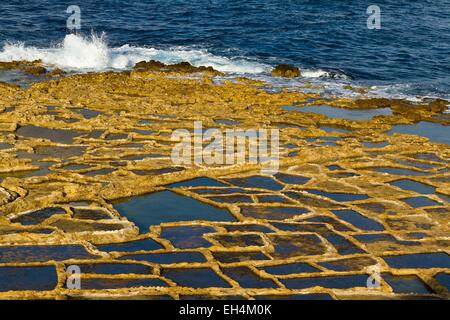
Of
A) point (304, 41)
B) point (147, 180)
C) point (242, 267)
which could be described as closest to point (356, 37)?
point (304, 41)

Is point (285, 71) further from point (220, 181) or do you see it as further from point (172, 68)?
point (220, 181)

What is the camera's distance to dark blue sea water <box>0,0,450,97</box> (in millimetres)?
28688

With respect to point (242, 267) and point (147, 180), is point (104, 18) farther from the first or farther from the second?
point (242, 267)

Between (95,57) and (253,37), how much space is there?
10.2 meters

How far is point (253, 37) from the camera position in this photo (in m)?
35.5

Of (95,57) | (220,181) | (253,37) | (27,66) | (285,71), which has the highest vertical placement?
(253,37)

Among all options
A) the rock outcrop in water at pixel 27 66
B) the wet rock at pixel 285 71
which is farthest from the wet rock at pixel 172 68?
the rock outcrop in water at pixel 27 66

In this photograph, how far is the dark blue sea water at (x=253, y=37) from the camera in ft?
94.1

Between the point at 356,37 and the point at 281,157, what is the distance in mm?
22165

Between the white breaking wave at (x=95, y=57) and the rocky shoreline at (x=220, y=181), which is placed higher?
the white breaking wave at (x=95, y=57)

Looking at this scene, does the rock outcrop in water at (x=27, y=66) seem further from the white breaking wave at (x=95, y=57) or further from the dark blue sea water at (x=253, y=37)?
the dark blue sea water at (x=253, y=37)

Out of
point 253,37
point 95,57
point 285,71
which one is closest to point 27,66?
point 95,57

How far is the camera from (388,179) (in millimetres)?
15461

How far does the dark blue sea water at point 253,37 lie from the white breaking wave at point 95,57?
5 cm
